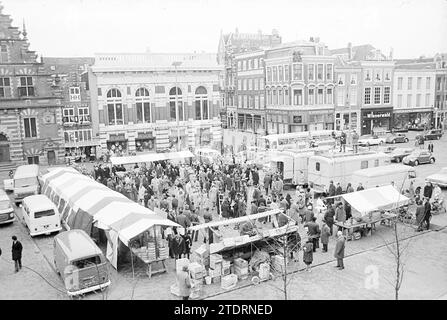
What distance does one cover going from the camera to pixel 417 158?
128 ft

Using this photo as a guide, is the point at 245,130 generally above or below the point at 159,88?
below

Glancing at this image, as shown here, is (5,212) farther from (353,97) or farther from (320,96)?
(353,97)

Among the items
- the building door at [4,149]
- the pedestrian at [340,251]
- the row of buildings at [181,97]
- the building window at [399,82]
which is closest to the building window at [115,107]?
the row of buildings at [181,97]

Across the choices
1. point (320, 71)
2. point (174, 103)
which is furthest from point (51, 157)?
point (320, 71)

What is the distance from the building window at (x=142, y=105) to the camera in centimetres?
5209

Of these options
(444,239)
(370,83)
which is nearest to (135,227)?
(444,239)

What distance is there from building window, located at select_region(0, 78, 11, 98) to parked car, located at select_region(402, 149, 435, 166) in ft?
120

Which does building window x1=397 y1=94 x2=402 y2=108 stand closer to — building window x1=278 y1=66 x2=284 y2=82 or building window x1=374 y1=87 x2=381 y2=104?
building window x1=374 y1=87 x2=381 y2=104

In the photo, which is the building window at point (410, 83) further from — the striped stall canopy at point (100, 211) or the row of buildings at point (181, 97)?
the striped stall canopy at point (100, 211)

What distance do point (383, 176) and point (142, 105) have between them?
109 ft

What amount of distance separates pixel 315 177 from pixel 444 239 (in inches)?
413

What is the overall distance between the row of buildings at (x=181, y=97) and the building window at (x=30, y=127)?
0.09 metres
